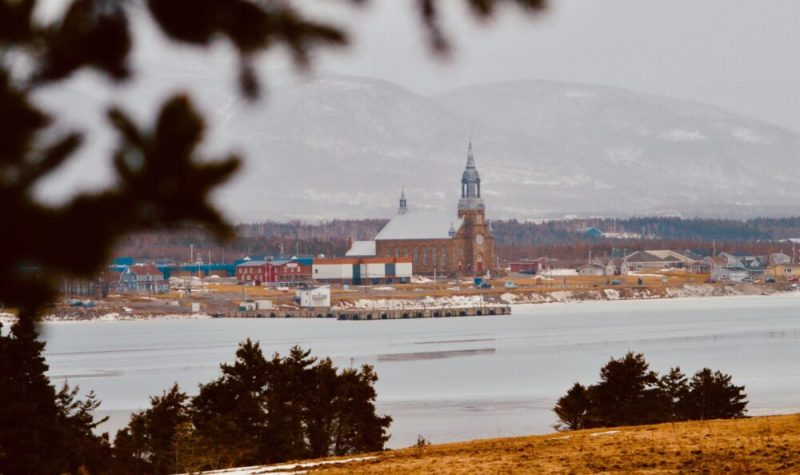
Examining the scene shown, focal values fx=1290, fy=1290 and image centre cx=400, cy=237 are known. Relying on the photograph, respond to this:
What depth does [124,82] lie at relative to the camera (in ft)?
7.32

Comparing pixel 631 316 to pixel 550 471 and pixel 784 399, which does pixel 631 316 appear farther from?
pixel 550 471

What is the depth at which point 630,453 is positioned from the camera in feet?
37.8

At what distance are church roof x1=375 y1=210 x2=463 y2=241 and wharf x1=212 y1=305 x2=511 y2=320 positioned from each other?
4042 cm

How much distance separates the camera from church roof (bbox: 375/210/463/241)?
137 meters

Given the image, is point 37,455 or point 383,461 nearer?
point 383,461

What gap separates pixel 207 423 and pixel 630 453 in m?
7.84

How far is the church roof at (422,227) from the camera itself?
13673 cm

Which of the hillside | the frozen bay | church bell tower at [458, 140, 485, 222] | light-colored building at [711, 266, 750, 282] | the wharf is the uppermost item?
church bell tower at [458, 140, 485, 222]

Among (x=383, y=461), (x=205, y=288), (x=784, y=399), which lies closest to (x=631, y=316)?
(x=205, y=288)

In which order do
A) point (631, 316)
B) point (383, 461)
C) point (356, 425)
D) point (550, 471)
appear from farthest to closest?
1. point (631, 316)
2. point (356, 425)
3. point (383, 461)
4. point (550, 471)

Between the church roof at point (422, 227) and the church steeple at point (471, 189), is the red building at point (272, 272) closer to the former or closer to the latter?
the church roof at point (422, 227)

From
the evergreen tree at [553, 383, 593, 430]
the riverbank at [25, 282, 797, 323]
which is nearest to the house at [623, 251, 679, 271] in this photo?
the riverbank at [25, 282, 797, 323]

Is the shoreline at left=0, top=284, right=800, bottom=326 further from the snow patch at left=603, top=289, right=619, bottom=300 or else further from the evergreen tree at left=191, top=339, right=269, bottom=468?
the evergreen tree at left=191, top=339, right=269, bottom=468

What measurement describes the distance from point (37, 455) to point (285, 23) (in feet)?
49.3
